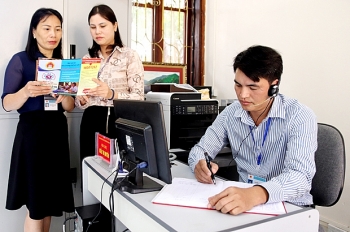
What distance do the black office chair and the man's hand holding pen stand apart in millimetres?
493

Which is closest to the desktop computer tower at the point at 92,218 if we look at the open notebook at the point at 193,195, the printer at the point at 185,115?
the open notebook at the point at 193,195

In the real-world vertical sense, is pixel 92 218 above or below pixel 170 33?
below

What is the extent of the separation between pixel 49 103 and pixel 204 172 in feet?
3.39

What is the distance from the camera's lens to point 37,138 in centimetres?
178

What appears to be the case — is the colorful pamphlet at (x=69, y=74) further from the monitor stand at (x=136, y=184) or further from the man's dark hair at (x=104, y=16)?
the monitor stand at (x=136, y=184)

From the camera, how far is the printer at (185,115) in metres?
2.28

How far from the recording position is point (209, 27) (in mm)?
3652

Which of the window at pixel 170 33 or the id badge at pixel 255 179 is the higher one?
the window at pixel 170 33

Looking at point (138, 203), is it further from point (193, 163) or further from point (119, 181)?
point (193, 163)

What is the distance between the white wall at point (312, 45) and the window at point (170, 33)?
0.52m

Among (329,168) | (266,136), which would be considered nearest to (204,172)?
(266,136)

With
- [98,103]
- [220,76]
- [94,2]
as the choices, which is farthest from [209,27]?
[98,103]

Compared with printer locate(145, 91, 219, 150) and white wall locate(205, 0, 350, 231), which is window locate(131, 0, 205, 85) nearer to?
white wall locate(205, 0, 350, 231)

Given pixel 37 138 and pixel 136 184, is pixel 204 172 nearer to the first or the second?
pixel 136 184
